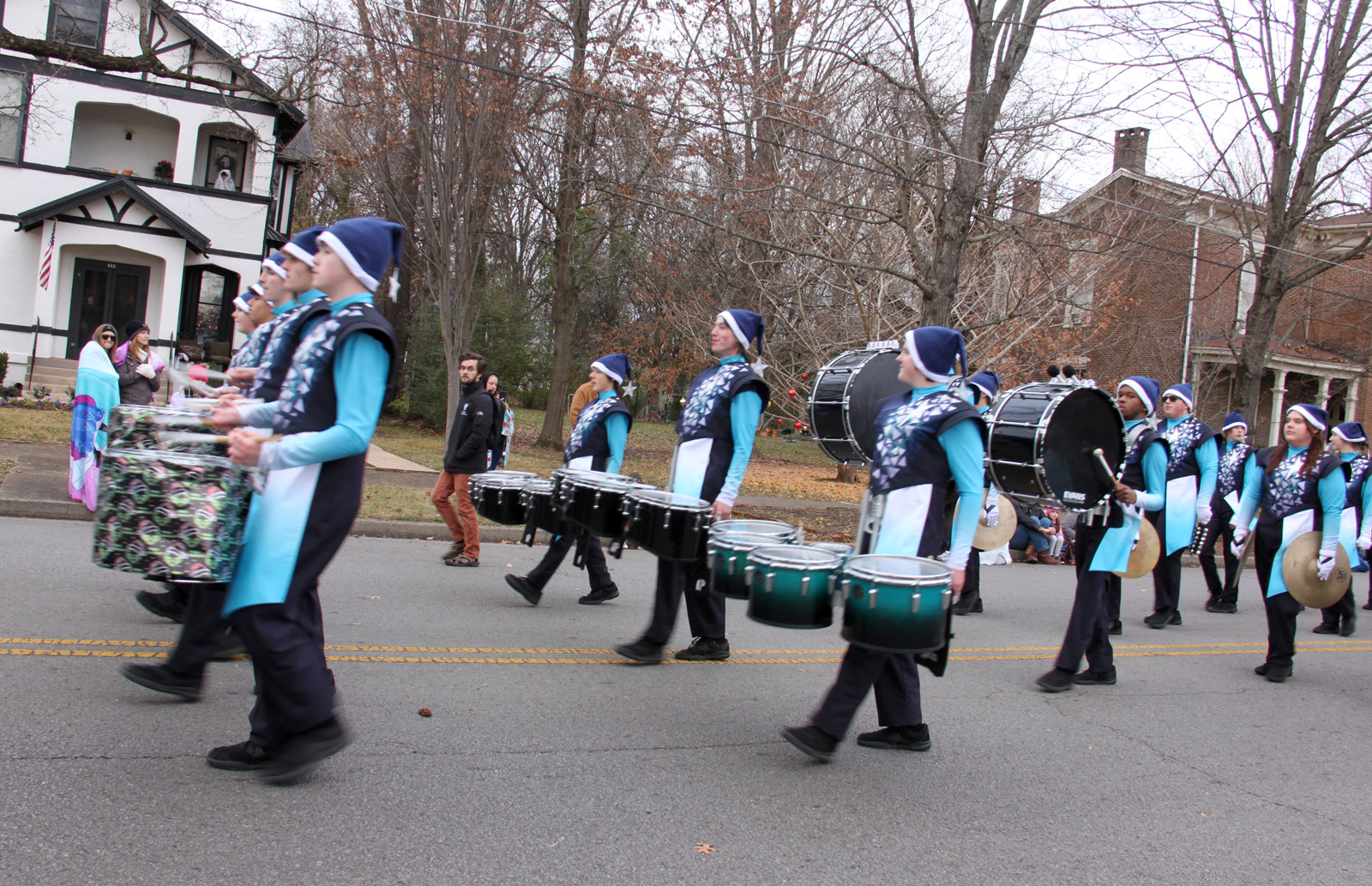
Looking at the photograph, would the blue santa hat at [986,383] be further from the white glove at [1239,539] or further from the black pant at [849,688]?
the black pant at [849,688]

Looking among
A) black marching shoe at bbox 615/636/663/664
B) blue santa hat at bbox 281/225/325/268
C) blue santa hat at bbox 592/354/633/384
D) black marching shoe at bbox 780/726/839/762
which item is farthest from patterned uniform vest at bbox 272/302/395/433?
blue santa hat at bbox 592/354/633/384

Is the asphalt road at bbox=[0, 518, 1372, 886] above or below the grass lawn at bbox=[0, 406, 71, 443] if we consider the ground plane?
below

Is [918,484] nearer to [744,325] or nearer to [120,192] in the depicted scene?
[744,325]

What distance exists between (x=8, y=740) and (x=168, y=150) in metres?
26.0

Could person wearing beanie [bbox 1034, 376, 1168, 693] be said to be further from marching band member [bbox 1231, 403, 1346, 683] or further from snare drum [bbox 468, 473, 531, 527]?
snare drum [bbox 468, 473, 531, 527]

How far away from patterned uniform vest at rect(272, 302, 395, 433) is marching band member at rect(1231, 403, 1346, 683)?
6620 millimetres

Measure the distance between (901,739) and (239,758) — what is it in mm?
2893

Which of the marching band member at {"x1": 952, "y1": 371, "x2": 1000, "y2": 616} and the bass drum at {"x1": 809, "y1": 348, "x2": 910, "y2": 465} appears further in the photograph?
the marching band member at {"x1": 952, "y1": 371, "x2": 1000, "y2": 616}

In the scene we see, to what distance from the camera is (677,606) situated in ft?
19.1

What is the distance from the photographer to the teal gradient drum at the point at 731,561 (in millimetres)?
4629

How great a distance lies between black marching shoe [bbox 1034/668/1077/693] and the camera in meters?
6.34

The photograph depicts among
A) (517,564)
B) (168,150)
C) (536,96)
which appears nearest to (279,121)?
(168,150)

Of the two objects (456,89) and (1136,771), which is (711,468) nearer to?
(1136,771)

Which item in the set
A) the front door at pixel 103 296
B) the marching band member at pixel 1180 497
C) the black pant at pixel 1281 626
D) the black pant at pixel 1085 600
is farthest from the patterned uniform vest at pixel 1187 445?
the front door at pixel 103 296
